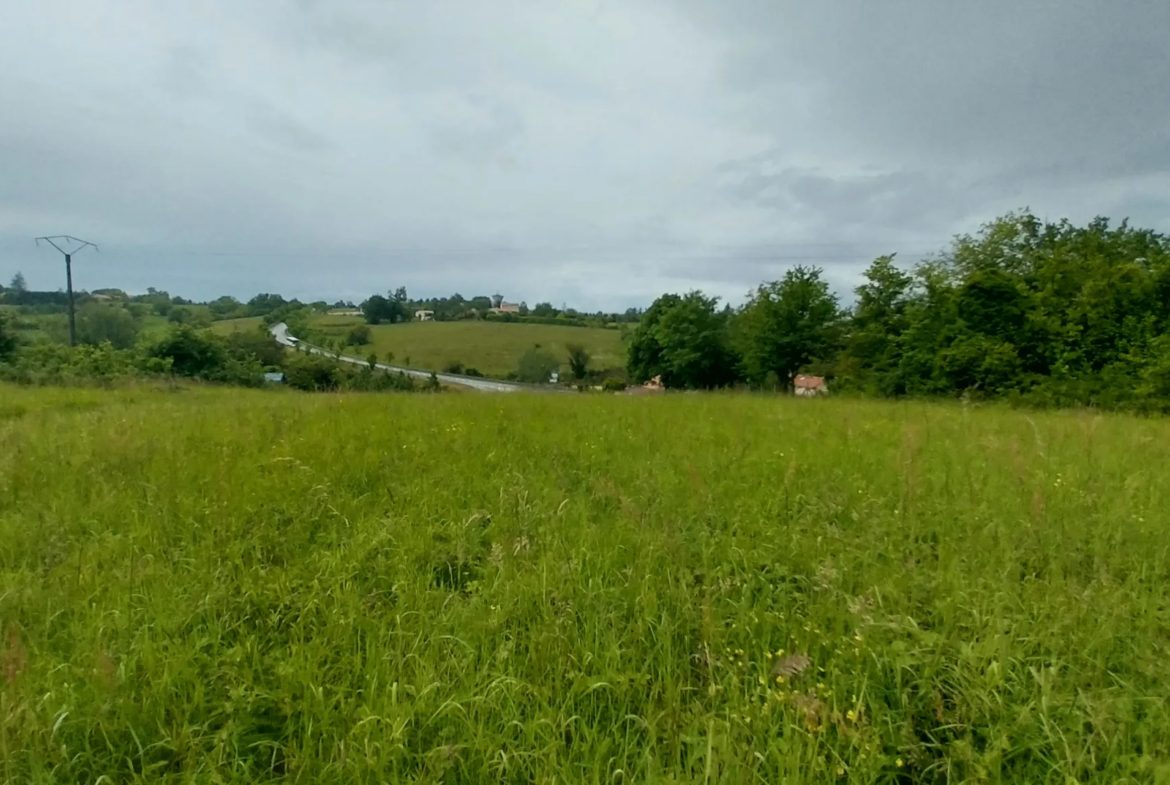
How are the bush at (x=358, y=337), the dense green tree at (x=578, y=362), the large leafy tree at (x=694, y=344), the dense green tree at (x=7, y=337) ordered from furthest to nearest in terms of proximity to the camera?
1. the bush at (x=358, y=337)
2. the dense green tree at (x=578, y=362)
3. the large leafy tree at (x=694, y=344)
4. the dense green tree at (x=7, y=337)

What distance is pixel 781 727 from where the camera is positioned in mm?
1565

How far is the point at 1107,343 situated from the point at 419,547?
73.7 ft

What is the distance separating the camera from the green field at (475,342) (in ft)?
157

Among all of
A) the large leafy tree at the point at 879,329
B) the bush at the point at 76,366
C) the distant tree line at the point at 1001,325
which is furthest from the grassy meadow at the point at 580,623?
the large leafy tree at the point at 879,329

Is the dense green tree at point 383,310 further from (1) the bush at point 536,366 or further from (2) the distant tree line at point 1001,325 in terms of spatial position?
(2) the distant tree line at point 1001,325

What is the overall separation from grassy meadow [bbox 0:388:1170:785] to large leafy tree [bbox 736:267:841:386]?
2559 cm

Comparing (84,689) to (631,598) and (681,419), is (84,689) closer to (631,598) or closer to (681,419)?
Answer: (631,598)

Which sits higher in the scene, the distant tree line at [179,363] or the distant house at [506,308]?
the distant house at [506,308]

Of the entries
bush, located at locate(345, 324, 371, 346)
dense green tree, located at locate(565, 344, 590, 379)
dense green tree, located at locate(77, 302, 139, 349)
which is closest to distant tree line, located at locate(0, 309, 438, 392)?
dense green tree, located at locate(77, 302, 139, 349)

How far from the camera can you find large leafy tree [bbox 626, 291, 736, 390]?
36.5 m

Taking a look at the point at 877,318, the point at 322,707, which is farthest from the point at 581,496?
the point at 877,318

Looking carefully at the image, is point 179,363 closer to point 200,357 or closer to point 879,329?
point 200,357

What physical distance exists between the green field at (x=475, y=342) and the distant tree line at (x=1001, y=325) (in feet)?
64.1

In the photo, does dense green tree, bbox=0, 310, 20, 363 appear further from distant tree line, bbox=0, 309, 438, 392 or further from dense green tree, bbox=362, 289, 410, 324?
dense green tree, bbox=362, 289, 410, 324
